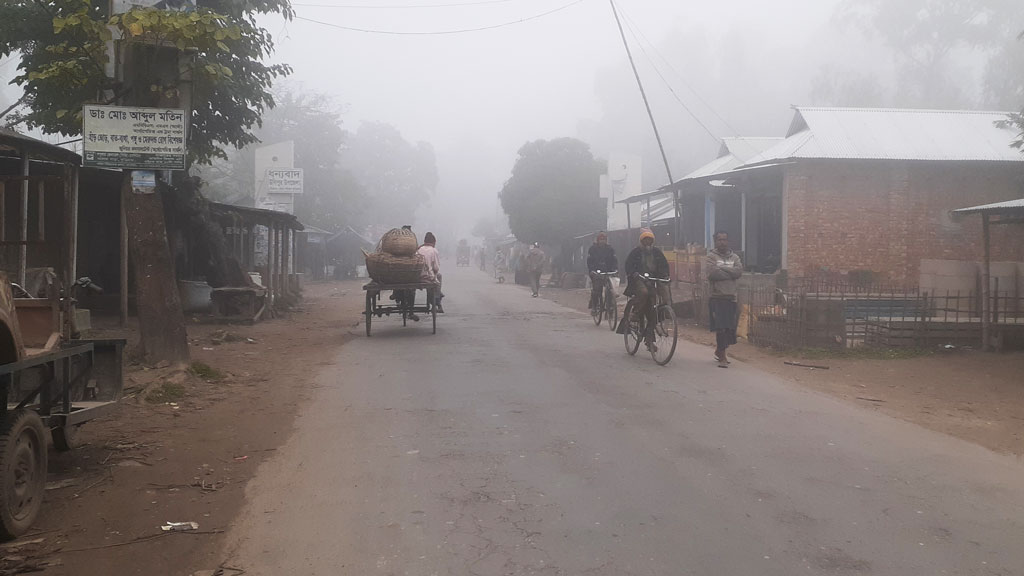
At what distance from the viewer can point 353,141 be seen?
100500 millimetres

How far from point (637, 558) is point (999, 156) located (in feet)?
73.8

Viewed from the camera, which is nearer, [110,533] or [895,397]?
[110,533]

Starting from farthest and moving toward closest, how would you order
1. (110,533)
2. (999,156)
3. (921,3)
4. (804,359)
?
(921,3), (999,156), (804,359), (110,533)

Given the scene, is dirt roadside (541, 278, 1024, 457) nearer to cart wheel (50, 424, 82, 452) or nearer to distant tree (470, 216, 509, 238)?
cart wheel (50, 424, 82, 452)

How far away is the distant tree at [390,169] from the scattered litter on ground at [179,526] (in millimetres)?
87468

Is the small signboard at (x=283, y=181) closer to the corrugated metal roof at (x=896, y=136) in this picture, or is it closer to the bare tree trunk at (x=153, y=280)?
the corrugated metal roof at (x=896, y=136)

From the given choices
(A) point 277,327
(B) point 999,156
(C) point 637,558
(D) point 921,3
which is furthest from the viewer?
(D) point 921,3

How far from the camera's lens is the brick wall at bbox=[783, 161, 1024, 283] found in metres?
22.3

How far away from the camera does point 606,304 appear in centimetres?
1723

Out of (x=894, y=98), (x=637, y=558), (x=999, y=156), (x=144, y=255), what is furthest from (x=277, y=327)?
(x=894, y=98)

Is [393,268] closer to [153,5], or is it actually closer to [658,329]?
[658,329]

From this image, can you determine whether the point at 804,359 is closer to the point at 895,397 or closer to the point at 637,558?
the point at 895,397

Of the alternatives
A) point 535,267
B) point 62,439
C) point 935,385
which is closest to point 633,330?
point 935,385

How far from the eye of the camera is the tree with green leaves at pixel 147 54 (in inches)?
366
